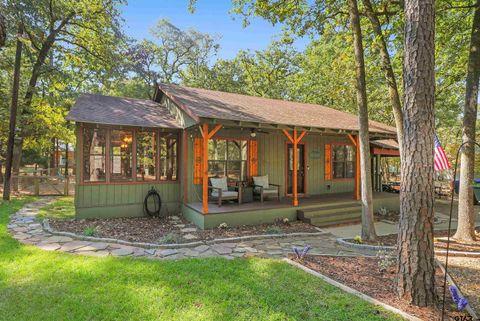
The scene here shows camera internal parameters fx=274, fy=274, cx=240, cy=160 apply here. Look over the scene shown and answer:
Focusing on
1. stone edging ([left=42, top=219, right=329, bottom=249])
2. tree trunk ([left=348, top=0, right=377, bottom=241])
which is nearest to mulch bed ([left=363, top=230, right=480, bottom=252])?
tree trunk ([left=348, top=0, right=377, bottom=241])

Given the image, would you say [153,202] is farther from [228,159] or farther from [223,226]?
[228,159]

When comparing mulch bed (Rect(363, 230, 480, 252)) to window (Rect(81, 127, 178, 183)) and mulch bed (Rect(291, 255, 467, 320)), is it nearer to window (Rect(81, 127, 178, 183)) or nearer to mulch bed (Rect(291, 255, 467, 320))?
mulch bed (Rect(291, 255, 467, 320))

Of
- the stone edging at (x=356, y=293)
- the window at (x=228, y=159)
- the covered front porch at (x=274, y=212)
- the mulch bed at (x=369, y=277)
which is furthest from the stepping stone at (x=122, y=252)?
the window at (x=228, y=159)

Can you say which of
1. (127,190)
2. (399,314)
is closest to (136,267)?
(399,314)

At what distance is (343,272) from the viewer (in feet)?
13.6

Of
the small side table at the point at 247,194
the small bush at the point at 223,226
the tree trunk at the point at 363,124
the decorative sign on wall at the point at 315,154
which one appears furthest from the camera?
the decorative sign on wall at the point at 315,154

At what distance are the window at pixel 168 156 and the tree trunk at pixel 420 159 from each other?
6.65 m

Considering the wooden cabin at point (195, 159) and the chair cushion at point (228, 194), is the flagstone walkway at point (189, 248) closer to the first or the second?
the wooden cabin at point (195, 159)

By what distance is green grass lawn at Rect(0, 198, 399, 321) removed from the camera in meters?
2.95

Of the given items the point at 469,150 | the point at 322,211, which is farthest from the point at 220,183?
the point at 469,150

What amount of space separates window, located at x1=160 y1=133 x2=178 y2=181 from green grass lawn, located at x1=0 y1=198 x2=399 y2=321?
408 centimetres

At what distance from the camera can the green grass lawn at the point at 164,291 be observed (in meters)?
2.95

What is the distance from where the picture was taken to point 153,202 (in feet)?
26.6

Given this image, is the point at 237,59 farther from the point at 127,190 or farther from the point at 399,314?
the point at 399,314
